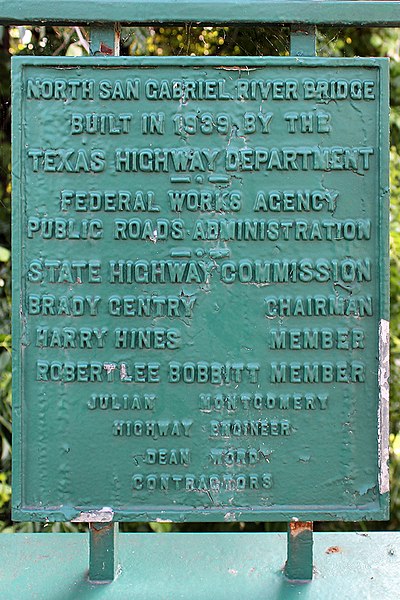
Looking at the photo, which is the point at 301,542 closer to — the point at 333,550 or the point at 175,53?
the point at 333,550

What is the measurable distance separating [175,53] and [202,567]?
2672 mm

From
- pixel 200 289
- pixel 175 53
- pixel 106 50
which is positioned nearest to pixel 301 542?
pixel 200 289

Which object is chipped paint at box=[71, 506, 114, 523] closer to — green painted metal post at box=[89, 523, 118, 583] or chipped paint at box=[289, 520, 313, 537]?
green painted metal post at box=[89, 523, 118, 583]

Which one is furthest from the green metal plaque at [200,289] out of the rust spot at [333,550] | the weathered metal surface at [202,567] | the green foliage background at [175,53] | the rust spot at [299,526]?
the green foliage background at [175,53]

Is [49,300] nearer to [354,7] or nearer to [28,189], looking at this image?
[28,189]

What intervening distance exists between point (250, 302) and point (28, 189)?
33.4 inches

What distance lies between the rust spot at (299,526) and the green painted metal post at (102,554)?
2.11ft

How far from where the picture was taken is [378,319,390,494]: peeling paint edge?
7.40 ft

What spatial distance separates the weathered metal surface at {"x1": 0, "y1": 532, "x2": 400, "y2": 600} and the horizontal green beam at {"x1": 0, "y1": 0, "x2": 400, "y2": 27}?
6.48 ft

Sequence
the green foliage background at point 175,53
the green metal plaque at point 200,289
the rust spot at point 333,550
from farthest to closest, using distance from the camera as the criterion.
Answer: the green foliage background at point 175,53, the rust spot at point 333,550, the green metal plaque at point 200,289

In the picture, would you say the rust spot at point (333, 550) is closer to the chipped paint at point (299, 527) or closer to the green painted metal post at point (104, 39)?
the chipped paint at point (299, 527)

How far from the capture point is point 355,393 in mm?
2281

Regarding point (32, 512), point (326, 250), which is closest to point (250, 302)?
point (326, 250)

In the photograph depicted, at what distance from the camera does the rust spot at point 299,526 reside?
7.76 ft
